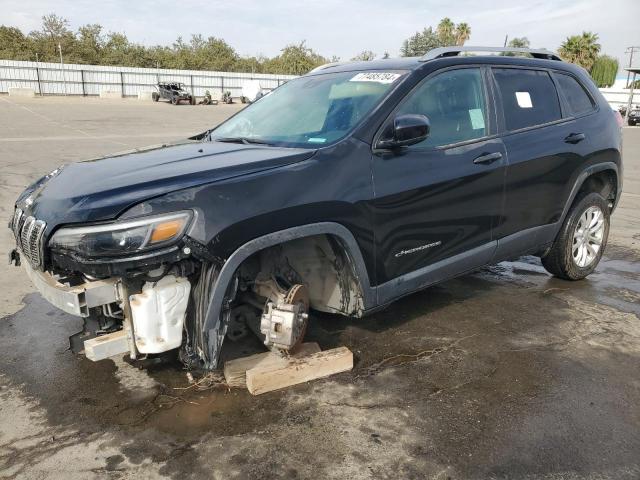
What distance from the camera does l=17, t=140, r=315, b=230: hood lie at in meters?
2.55

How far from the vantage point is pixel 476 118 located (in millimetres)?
3820

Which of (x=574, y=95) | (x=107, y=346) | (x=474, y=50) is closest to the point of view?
(x=107, y=346)

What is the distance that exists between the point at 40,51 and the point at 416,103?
6446 centimetres

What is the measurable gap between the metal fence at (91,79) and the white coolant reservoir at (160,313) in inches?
1751

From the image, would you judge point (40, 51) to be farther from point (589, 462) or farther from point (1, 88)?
point (589, 462)

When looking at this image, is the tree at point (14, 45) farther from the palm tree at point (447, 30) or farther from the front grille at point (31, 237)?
the front grille at point (31, 237)

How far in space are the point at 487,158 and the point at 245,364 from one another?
2.09 metres

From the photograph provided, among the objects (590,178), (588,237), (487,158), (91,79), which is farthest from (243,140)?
(91,79)

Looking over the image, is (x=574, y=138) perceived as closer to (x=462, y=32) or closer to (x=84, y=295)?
(x=84, y=295)

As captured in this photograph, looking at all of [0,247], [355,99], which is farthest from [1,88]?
[355,99]

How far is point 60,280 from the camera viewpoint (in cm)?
280

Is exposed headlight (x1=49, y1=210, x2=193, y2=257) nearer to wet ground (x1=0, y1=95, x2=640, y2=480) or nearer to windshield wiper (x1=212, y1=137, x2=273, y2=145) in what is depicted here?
wet ground (x1=0, y1=95, x2=640, y2=480)

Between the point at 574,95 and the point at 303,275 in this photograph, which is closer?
the point at 303,275

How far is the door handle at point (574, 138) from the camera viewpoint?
4355 mm
